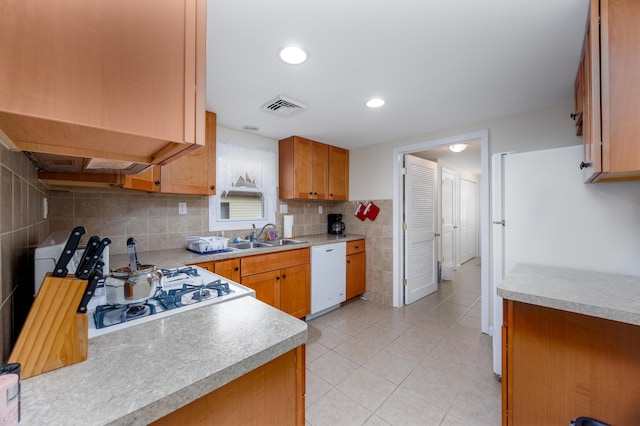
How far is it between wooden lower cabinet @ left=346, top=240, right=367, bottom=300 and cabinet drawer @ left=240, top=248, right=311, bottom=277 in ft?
2.28

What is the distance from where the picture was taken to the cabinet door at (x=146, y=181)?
1726 millimetres

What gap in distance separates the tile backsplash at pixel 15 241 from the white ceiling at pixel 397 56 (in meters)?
0.98

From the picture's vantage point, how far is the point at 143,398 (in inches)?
20.4

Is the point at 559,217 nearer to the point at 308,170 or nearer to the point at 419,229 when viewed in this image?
the point at 419,229

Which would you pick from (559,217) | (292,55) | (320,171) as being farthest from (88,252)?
(320,171)

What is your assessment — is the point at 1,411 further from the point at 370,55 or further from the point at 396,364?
the point at 396,364

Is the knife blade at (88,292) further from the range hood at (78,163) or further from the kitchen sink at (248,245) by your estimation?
the kitchen sink at (248,245)

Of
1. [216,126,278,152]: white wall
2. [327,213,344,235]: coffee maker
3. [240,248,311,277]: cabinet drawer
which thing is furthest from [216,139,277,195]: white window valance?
[327,213,344,235]: coffee maker

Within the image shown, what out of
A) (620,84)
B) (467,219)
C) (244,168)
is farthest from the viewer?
(467,219)

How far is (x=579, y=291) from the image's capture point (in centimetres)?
118

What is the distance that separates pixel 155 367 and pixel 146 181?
1.69m

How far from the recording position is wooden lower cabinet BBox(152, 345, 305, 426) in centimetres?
63

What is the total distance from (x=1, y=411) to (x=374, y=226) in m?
3.33

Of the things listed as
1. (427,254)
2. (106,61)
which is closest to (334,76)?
(106,61)
